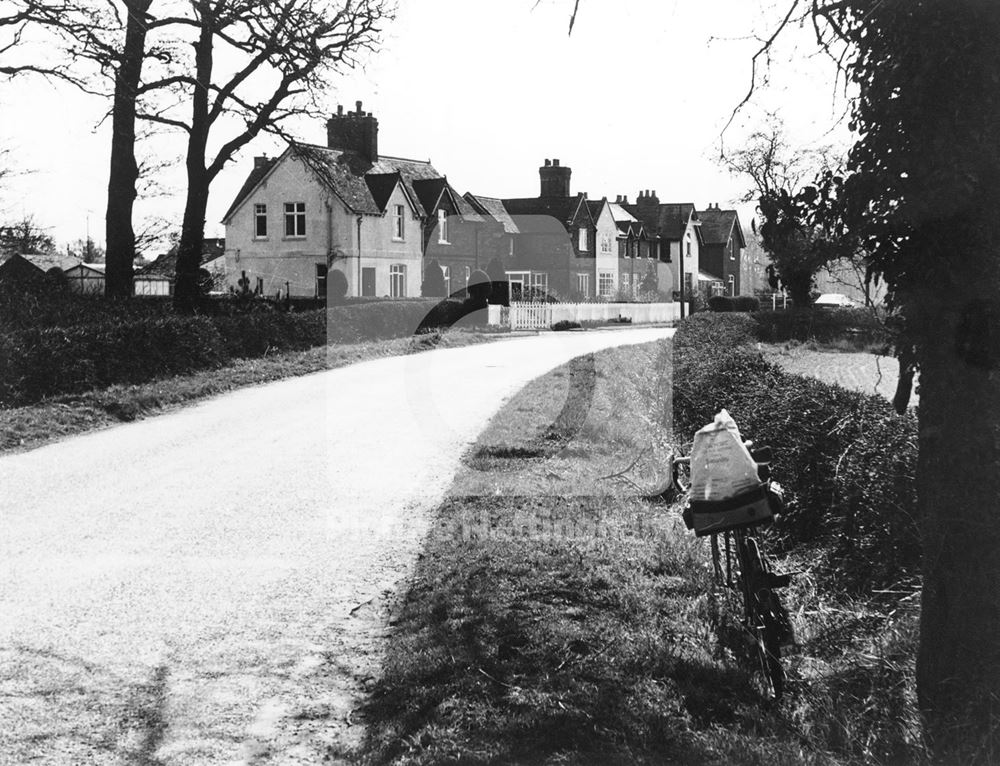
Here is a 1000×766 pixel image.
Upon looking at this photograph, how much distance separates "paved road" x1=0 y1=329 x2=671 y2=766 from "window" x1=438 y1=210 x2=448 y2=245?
42417 millimetres

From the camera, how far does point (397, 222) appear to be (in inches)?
2060

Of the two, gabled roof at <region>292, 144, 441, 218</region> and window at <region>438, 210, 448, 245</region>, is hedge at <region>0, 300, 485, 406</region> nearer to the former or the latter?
gabled roof at <region>292, 144, 441, 218</region>

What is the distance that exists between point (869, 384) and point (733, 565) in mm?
15292

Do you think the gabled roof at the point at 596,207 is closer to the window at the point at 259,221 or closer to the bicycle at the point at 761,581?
the window at the point at 259,221

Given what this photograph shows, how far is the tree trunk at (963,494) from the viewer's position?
4109 mm

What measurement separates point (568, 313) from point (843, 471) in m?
41.2

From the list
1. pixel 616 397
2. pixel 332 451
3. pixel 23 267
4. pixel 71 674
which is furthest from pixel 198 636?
pixel 23 267

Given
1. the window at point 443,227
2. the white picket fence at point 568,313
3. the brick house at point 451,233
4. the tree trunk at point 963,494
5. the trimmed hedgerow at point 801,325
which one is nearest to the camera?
the tree trunk at point 963,494

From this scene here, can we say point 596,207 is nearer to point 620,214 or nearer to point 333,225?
point 620,214

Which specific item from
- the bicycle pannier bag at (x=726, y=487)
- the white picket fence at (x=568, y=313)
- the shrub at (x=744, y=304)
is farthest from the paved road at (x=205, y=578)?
the shrub at (x=744, y=304)

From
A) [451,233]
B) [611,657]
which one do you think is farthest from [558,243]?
[611,657]

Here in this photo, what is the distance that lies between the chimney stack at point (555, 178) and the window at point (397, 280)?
21.2 metres

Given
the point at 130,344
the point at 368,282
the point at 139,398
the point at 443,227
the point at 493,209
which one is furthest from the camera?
the point at 493,209

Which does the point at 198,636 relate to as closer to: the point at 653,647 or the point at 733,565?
the point at 653,647
